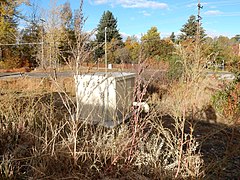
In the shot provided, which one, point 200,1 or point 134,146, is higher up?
point 200,1

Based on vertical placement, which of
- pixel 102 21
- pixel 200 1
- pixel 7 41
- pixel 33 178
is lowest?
pixel 33 178

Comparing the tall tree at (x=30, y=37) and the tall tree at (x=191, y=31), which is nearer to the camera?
the tall tree at (x=191, y=31)

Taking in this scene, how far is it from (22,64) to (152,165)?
2078 cm

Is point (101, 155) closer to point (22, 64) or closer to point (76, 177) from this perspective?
point (76, 177)

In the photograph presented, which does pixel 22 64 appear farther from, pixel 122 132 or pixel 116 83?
pixel 122 132

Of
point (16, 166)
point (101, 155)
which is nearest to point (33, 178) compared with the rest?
point (16, 166)

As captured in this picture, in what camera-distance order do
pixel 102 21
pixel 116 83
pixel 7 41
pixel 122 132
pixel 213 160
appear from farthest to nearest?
pixel 102 21 < pixel 7 41 < pixel 116 83 < pixel 213 160 < pixel 122 132

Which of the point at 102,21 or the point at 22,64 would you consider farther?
the point at 102,21

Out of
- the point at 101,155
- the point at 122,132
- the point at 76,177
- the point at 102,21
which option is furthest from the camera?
the point at 102,21

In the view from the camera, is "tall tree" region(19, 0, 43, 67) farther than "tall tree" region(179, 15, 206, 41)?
Yes

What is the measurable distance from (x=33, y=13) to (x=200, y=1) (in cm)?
2263

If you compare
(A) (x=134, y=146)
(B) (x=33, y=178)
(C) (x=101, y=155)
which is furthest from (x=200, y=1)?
(B) (x=33, y=178)

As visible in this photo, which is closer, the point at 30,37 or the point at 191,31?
the point at 191,31

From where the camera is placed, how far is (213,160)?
263 centimetres
